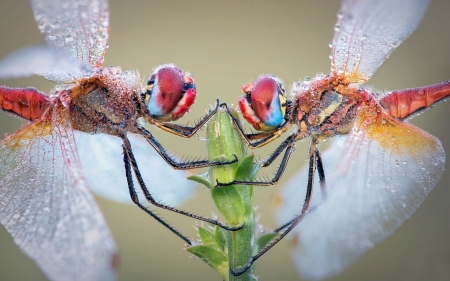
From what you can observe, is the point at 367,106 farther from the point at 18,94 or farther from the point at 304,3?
the point at 304,3

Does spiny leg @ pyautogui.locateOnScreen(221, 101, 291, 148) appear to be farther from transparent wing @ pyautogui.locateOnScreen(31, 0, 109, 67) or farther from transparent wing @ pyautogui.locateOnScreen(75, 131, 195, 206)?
transparent wing @ pyautogui.locateOnScreen(31, 0, 109, 67)

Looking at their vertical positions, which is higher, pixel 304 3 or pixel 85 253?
pixel 304 3

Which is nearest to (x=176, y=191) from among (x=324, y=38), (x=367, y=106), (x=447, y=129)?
(x=367, y=106)

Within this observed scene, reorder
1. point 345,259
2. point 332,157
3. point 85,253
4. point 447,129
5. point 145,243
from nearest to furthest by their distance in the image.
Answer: point 85,253 < point 345,259 < point 332,157 < point 447,129 < point 145,243

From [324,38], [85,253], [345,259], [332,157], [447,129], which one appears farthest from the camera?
[324,38]

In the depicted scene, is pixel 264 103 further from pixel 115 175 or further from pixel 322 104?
pixel 115 175

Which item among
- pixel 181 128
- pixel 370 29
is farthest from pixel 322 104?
pixel 181 128

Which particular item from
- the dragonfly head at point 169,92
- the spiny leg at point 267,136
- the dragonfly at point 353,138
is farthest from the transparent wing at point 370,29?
the dragonfly head at point 169,92
